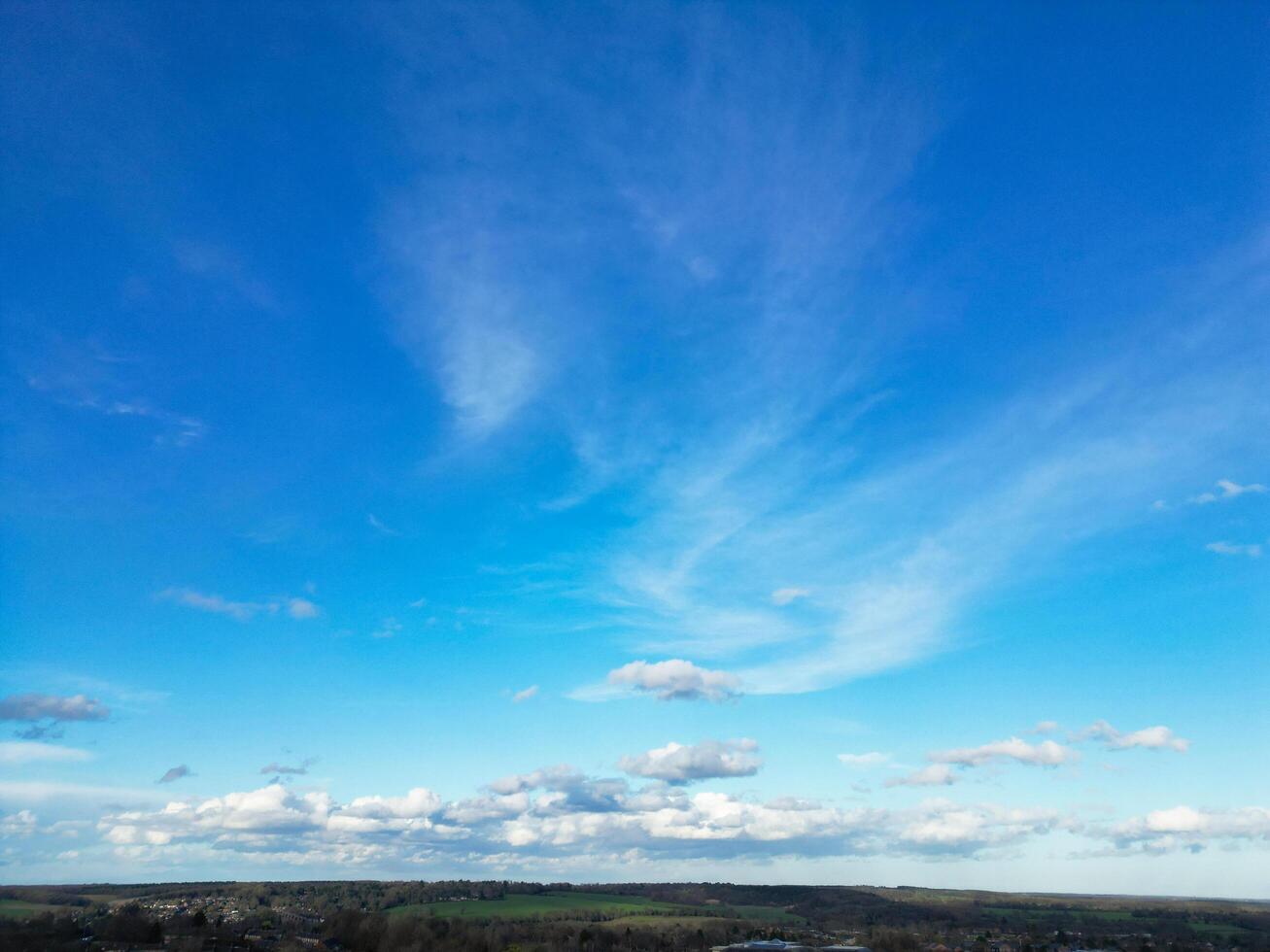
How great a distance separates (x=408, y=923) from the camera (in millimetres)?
190125

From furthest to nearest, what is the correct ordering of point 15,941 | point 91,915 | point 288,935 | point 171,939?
point 91,915 < point 288,935 < point 171,939 < point 15,941

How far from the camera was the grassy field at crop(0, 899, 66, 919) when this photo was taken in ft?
517

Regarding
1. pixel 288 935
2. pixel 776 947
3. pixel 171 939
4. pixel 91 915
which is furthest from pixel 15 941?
pixel 776 947

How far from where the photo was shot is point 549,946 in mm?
195500

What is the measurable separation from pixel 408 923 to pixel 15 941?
7754 centimetres

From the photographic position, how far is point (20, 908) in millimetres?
172125

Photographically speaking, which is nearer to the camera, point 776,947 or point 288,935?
point 288,935

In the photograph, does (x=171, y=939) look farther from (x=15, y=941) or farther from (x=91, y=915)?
(x=91, y=915)

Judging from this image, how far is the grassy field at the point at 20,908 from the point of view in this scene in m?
158

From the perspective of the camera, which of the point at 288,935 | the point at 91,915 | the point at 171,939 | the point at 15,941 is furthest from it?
the point at 91,915

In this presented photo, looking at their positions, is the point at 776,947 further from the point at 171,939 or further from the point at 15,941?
the point at 15,941

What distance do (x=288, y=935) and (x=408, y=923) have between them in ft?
81.2

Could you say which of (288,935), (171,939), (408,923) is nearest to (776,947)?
(408,923)

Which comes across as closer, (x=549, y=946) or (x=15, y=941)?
(x=15, y=941)
